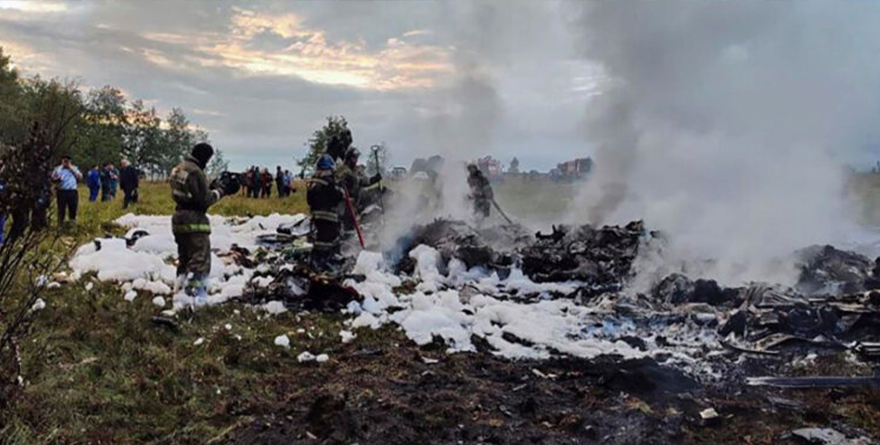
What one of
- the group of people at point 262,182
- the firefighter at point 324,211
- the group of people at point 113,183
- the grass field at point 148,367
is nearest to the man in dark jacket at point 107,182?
the group of people at point 113,183

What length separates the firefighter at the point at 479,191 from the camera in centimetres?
1585

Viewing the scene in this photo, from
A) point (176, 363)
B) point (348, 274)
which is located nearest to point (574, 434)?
point (176, 363)

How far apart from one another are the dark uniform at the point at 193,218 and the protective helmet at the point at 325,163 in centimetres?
244

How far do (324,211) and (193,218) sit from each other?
2.67m

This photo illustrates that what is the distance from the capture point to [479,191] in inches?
625

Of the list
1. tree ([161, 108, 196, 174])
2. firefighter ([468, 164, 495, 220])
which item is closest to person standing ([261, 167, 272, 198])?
firefighter ([468, 164, 495, 220])

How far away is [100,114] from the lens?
6056 cm

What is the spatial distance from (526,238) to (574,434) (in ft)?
30.7

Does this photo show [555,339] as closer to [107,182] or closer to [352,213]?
[352,213]

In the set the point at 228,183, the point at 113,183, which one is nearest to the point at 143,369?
the point at 228,183

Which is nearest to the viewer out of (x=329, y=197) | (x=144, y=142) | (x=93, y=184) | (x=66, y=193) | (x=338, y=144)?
(x=329, y=197)

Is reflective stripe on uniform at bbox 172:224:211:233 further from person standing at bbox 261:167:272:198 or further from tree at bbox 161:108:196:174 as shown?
tree at bbox 161:108:196:174

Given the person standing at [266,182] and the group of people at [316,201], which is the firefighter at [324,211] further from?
the person standing at [266,182]

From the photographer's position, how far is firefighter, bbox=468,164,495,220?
15.9m
